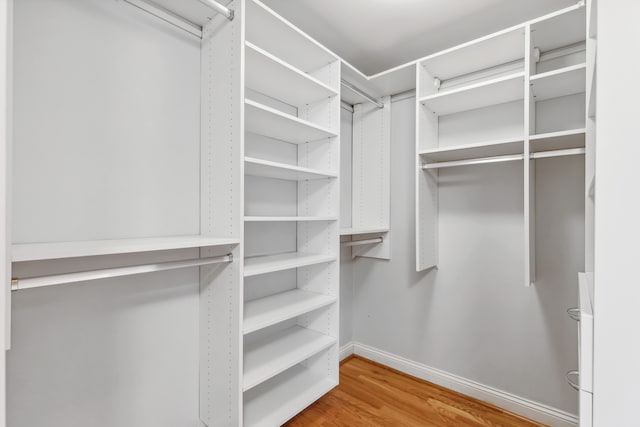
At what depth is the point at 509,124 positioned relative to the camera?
82.2 inches

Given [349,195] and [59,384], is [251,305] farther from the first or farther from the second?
[349,195]

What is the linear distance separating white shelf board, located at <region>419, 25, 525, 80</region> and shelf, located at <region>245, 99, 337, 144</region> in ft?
2.97

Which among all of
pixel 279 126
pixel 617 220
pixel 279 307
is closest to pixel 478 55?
pixel 279 126

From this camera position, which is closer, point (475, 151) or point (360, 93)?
point (475, 151)

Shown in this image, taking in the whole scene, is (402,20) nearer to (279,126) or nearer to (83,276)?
(279,126)

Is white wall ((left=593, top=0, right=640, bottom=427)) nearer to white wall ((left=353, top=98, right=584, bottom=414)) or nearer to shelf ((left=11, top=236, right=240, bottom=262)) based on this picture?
shelf ((left=11, top=236, right=240, bottom=262))

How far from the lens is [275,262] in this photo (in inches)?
66.6

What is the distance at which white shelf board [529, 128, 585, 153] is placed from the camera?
1554 millimetres

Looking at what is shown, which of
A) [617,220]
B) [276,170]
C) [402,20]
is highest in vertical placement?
[402,20]

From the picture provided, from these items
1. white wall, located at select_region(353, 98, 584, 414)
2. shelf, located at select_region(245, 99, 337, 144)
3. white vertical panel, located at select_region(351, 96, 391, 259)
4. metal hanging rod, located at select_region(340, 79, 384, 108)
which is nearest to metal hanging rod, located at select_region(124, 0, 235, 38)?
shelf, located at select_region(245, 99, 337, 144)

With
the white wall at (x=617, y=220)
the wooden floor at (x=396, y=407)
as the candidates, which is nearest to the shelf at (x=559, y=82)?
the white wall at (x=617, y=220)

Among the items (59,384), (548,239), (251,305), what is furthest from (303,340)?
(548,239)

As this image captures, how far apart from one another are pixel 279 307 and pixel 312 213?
2.24ft

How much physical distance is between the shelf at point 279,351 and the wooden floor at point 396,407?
0.47 metres
